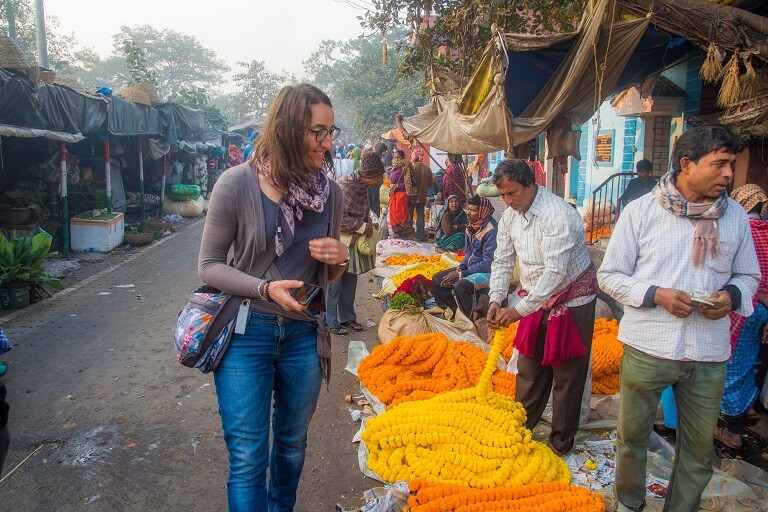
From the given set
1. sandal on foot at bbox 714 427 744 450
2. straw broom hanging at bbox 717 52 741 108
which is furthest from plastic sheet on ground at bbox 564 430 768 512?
straw broom hanging at bbox 717 52 741 108

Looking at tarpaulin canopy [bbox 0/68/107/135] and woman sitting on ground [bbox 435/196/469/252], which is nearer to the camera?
tarpaulin canopy [bbox 0/68/107/135]

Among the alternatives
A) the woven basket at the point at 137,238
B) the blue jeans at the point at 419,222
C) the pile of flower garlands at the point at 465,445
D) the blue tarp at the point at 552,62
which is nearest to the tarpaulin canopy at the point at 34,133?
the woven basket at the point at 137,238

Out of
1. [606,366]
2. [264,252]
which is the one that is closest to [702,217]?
[264,252]

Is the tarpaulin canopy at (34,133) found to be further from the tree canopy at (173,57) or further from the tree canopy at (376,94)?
the tree canopy at (173,57)

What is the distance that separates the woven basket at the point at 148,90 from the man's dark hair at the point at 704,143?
13869mm

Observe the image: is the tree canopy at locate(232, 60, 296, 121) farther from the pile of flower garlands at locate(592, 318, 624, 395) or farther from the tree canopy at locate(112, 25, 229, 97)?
the pile of flower garlands at locate(592, 318, 624, 395)

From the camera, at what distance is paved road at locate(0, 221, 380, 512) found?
144 inches

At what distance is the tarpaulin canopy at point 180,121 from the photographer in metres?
15.7

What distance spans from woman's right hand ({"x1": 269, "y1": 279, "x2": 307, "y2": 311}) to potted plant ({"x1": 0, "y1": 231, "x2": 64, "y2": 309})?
278 inches

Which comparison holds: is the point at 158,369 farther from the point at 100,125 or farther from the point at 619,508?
the point at 100,125

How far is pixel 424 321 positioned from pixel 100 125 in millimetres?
8798

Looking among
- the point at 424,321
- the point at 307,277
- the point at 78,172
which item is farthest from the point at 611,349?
the point at 78,172

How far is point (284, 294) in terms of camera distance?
2.24 metres

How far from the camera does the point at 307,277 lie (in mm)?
2551
